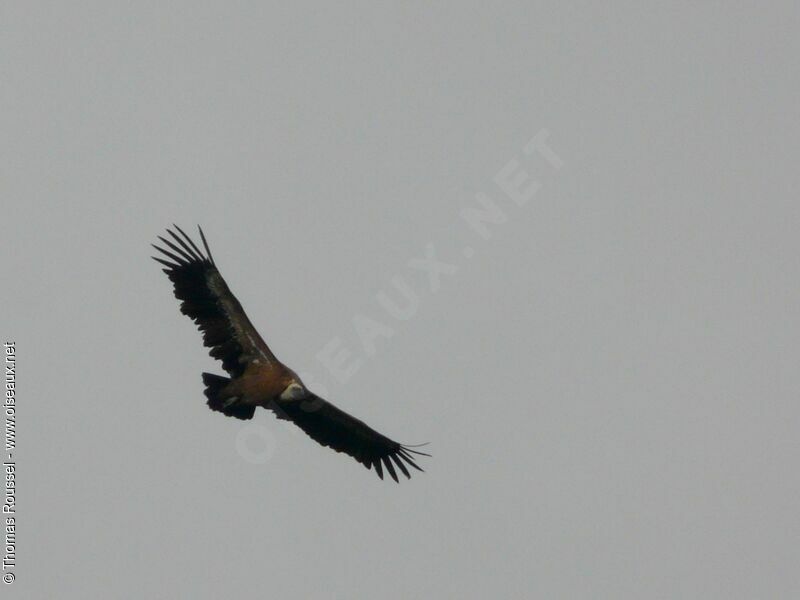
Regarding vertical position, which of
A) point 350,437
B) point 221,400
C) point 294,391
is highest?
point 221,400

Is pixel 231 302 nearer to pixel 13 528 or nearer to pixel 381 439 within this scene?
pixel 381 439

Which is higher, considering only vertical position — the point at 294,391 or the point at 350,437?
the point at 294,391

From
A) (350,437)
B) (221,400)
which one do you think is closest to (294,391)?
(221,400)

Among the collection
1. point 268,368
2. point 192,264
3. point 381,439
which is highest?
point 192,264

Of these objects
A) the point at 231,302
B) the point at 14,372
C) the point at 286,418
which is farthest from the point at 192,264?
the point at 14,372

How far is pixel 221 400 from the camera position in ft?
95.5

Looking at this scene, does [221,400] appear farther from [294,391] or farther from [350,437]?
[350,437]

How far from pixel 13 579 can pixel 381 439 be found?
303 inches

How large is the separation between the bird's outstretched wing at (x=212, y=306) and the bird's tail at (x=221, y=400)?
0.47 metres

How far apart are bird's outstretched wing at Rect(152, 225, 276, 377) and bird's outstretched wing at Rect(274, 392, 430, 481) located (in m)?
1.72

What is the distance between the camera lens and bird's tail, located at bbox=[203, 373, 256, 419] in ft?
95.2

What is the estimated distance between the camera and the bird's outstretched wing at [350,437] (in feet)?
101

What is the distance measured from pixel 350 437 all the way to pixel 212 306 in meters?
4.32

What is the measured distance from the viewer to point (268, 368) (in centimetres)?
2938
